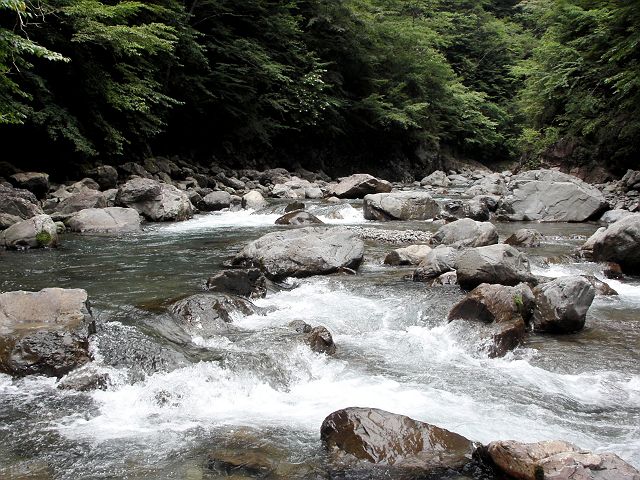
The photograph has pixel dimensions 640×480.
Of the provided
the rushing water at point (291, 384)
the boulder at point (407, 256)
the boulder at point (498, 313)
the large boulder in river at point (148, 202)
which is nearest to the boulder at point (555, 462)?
the rushing water at point (291, 384)

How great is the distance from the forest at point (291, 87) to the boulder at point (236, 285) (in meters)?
3.74

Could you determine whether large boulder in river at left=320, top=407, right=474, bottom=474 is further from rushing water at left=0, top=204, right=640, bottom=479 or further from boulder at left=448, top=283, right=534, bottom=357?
boulder at left=448, top=283, right=534, bottom=357

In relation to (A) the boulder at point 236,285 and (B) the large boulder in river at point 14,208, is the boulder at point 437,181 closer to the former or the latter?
(B) the large boulder in river at point 14,208

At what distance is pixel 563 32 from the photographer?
869 inches

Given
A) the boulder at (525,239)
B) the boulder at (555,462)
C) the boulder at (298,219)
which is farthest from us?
the boulder at (298,219)

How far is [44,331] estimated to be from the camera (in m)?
4.84

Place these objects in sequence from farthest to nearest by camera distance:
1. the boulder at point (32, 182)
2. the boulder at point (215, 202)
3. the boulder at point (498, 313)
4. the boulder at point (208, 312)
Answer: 1. the boulder at point (215, 202)
2. the boulder at point (32, 182)
3. the boulder at point (208, 312)
4. the boulder at point (498, 313)

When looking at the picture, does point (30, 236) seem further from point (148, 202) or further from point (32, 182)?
point (32, 182)

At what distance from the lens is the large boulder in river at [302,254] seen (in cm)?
815

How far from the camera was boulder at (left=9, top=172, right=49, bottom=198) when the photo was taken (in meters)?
13.3

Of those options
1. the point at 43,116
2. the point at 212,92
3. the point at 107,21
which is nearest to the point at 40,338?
the point at 43,116

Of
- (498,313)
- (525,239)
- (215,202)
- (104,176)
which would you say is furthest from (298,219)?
(498,313)

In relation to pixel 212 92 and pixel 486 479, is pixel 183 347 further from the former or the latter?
pixel 212 92

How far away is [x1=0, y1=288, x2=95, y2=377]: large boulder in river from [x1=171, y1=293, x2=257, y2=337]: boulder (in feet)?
3.26
